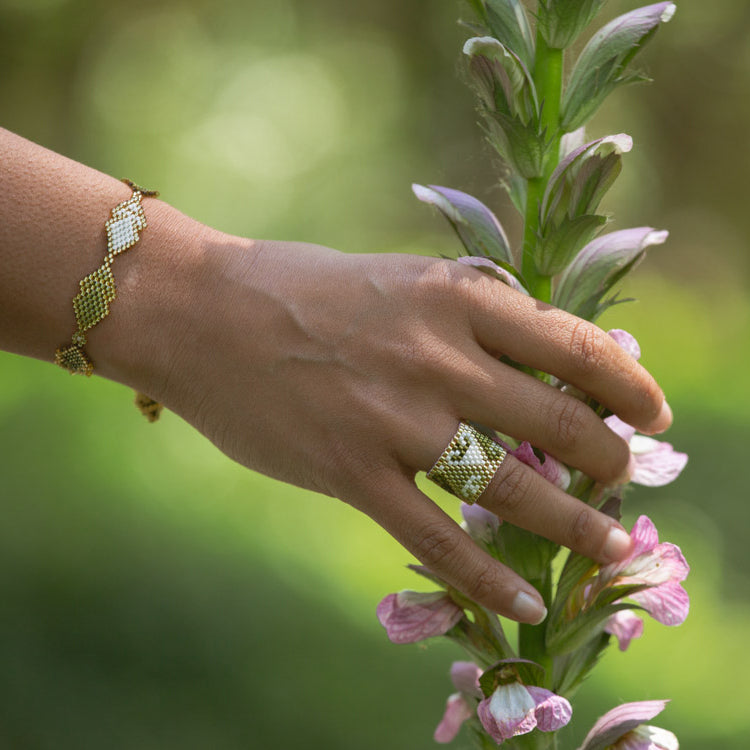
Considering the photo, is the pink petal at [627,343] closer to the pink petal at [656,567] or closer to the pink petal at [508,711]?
the pink petal at [656,567]

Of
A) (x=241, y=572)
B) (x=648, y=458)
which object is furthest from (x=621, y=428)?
(x=241, y=572)

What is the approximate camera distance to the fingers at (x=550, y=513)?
39.0 inches

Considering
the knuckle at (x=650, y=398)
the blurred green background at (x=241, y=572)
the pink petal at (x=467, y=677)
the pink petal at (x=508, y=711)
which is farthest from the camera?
the blurred green background at (x=241, y=572)

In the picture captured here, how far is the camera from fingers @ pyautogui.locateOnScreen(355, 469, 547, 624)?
100cm

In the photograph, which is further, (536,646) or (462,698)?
(462,698)

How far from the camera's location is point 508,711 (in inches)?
37.7

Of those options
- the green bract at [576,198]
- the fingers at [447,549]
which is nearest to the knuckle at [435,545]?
the fingers at [447,549]

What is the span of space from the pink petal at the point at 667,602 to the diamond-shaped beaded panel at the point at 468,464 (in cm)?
24

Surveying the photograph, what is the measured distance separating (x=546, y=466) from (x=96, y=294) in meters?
0.58

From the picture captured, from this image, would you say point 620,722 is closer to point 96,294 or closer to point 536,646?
point 536,646

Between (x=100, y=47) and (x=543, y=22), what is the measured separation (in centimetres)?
1114

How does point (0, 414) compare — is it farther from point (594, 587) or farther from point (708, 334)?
point (708, 334)

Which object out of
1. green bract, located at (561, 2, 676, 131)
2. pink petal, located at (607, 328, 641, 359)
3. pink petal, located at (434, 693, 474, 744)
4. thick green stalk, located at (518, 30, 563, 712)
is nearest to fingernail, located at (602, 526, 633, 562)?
thick green stalk, located at (518, 30, 563, 712)

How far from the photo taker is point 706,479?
4.80 metres
